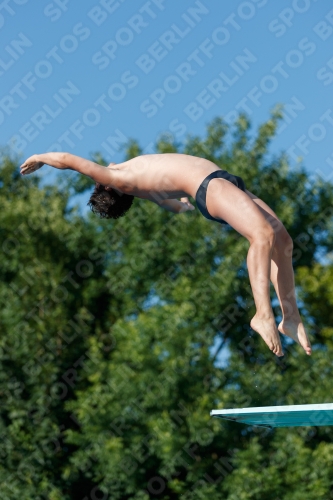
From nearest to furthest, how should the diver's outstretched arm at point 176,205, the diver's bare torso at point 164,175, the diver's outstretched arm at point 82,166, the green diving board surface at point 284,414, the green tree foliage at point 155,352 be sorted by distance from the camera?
the green diving board surface at point 284,414 < the diver's bare torso at point 164,175 < the diver's outstretched arm at point 82,166 < the diver's outstretched arm at point 176,205 < the green tree foliage at point 155,352

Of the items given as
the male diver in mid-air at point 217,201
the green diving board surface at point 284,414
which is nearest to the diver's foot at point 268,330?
the male diver in mid-air at point 217,201

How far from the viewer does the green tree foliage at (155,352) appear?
12.5 m

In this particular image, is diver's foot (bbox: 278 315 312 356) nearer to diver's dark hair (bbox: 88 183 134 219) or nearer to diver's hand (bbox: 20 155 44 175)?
diver's dark hair (bbox: 88 183 134 219)

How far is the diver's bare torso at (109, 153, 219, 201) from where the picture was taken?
372 centimetres

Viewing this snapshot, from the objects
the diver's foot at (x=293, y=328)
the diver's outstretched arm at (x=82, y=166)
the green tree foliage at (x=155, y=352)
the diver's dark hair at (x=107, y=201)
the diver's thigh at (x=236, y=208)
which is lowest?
the green tree foliage at (x=155, y=352)

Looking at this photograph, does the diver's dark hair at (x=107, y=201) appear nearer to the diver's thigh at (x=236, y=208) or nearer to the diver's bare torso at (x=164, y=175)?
the diver's bare torso at (x=164, y=175)

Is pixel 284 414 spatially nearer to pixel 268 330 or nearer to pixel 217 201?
pixel 268 330

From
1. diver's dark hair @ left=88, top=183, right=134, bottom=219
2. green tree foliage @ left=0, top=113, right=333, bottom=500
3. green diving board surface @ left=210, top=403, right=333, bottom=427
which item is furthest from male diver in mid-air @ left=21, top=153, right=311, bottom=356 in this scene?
green tree foliage @ left=0, top=113, right=333, bottom=500

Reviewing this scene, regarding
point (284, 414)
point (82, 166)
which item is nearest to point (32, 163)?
point (82, 166)

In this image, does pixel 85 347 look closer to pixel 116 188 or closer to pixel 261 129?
pixel 261 129

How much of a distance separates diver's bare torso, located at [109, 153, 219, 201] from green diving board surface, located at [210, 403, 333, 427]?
1040mm

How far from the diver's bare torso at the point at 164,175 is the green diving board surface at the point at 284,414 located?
1.04 metres

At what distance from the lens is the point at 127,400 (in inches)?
512

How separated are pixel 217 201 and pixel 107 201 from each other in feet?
Result: 2.43
